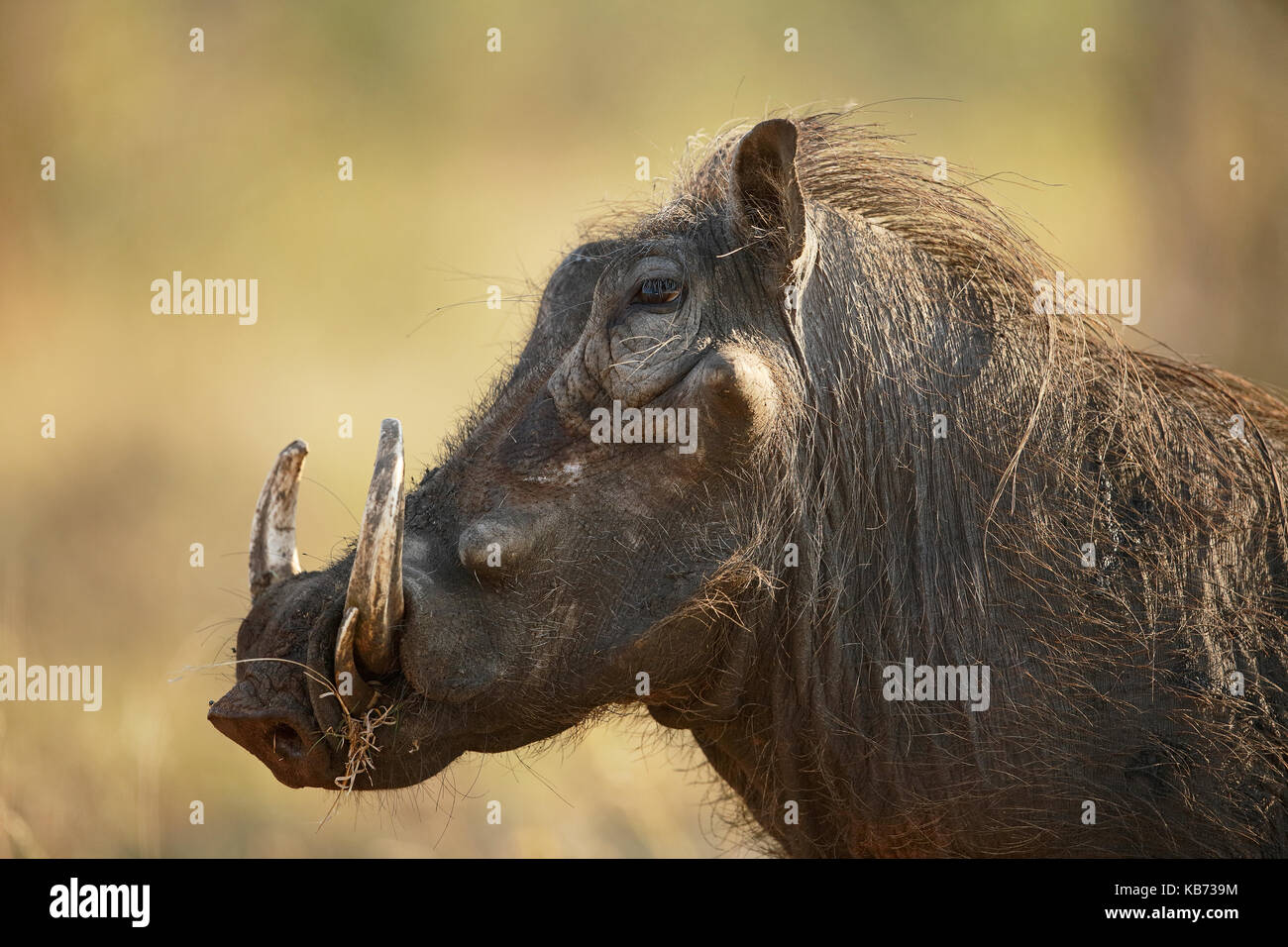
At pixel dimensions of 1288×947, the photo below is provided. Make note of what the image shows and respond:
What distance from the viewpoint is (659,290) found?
3076 mm

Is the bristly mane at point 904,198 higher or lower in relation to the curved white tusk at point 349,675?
higher

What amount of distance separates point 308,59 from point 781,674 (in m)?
9.45

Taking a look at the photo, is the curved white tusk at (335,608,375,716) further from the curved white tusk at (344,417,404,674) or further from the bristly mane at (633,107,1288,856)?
the bristly mane at (633,107,1288,856)

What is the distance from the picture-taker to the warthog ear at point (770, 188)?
2932mm

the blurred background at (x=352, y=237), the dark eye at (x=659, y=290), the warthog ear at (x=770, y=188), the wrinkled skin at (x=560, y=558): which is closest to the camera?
the wrinkled skin at (x=560, y=558)

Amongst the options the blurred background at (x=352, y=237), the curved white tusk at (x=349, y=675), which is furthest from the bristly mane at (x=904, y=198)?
the blurred background at (x=352, y=237)

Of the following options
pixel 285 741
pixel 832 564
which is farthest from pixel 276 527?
pixel 832 564

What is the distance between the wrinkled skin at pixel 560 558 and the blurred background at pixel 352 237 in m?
3.16

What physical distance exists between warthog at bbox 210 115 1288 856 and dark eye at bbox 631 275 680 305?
14mm

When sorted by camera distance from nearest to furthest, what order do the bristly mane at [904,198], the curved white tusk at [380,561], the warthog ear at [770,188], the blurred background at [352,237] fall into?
1. the curved white tusk at [380,561]
2. the warthog ear at [770,188]
3. the bristly mane at [904,198]
4. the blurred background at [352,237]

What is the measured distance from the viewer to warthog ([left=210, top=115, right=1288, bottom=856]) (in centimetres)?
283

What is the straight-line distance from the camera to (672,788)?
298 inches

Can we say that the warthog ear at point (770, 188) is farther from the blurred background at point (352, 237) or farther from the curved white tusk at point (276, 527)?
the blurred background at point (352, 237)

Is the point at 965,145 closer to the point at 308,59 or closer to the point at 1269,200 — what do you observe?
the point at 1269,200
